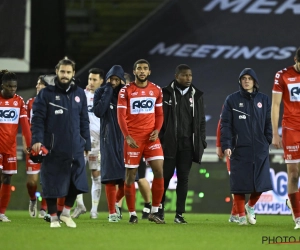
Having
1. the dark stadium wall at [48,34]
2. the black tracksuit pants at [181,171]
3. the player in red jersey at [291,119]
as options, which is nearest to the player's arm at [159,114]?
the black tracksuit pants at [181,171]

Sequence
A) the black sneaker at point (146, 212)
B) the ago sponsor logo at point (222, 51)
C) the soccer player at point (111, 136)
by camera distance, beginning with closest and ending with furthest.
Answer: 1. the soccer player at point (111, 136)
2. the black sneaker at point (146, 212)
3. the ago sponsor logo at point (222, 51)

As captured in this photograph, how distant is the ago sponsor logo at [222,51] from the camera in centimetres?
2300

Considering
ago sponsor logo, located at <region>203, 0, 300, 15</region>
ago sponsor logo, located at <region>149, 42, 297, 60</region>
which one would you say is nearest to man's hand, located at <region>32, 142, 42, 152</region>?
ago sponsor logo, located at <region>149, 42, 297, 60</region>

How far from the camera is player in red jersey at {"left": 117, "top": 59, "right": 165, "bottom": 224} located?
11797 millimetres

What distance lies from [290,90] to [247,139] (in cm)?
139

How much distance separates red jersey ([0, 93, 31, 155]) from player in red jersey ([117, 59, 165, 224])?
189 centimetres

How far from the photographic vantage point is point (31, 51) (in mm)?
21891

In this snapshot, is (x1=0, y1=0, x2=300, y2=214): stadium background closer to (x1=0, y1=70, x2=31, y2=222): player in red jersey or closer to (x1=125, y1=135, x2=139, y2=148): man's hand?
(x1=0, y1=70, x2=31, y2=222): player in red jersey

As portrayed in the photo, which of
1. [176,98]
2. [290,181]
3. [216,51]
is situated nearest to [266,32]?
[216,51]

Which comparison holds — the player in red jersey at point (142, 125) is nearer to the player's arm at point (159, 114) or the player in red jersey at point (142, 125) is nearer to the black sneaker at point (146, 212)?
the player's arm at point (159, 114)

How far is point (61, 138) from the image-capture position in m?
10.6

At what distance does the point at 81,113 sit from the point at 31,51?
11398 millimetres

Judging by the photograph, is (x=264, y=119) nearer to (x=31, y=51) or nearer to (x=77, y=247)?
(x=77, y=247)

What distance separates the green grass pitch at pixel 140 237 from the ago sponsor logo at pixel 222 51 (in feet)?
39.6
